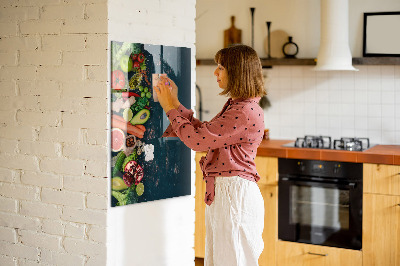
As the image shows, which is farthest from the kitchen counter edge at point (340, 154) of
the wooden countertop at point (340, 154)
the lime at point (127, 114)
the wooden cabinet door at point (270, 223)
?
the lime at point (127, 114)

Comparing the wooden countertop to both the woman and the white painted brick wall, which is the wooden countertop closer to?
the woman

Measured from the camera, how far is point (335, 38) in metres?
4.24

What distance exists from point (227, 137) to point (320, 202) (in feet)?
5.50

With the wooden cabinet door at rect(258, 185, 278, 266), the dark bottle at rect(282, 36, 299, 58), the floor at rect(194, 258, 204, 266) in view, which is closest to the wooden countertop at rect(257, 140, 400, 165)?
the wooden cabinet door at rect(258, 185, 278, 266)

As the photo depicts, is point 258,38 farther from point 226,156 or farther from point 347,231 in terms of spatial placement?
point 226,156

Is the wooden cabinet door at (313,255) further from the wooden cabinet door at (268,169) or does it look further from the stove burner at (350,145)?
the stove burner at (350,145)

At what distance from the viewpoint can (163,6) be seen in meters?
2.94

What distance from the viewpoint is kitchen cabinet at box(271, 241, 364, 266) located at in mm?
3932

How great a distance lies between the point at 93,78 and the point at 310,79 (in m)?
2.32

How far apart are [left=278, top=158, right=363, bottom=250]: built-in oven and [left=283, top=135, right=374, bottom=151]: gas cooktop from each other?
19cm

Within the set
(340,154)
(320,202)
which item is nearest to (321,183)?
(320,202)

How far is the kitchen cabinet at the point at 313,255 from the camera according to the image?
3932mm

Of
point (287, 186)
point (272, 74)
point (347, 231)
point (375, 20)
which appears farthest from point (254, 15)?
point (347, 231)

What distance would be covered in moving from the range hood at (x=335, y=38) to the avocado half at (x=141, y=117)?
176cm
